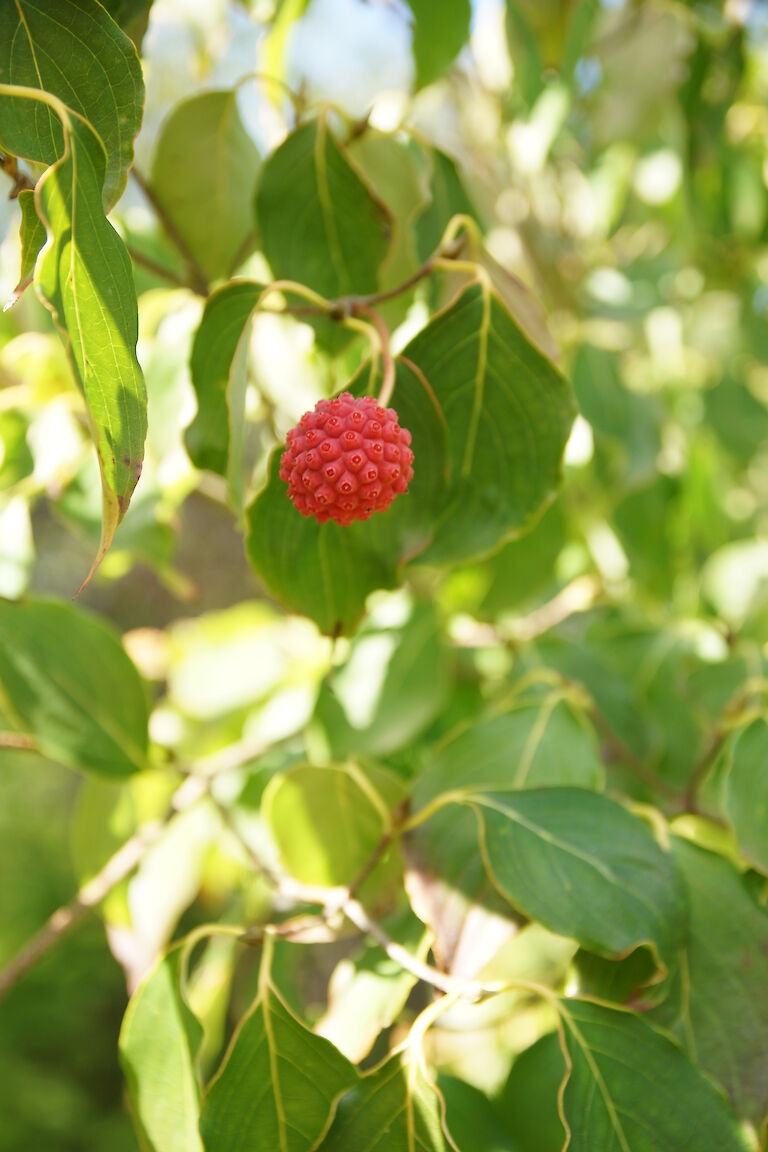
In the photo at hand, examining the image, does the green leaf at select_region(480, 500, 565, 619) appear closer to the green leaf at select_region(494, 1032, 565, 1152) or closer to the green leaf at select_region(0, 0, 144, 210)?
the green leaf at select_region(494, 1032, 565, 1152)

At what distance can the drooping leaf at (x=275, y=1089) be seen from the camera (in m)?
0.38

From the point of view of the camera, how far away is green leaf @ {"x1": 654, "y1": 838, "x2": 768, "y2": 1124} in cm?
41

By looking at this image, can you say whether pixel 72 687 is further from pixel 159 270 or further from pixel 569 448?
pixel 569 448

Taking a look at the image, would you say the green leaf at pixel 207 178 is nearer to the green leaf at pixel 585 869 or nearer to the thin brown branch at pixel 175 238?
the thin brown branch at pixel 175 238

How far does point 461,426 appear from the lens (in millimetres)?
411

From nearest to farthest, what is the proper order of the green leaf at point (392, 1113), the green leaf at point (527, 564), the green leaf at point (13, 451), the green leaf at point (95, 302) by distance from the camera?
the green leaf at point (95, 302) < the green leaf at point (392, 1113) < the green leaf at point (13, 451) < the green leaf at point (527, 564)

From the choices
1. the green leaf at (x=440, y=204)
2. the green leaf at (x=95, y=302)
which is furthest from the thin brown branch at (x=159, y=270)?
the green leaf at (x=95, y=302)

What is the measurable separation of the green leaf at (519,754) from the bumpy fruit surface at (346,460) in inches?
8.0

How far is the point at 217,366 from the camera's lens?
389 mm

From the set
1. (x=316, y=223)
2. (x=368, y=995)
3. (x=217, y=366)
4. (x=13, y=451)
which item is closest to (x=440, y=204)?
(x=316, y=223)

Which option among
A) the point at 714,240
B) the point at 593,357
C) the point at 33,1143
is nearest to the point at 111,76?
the point at 593,357

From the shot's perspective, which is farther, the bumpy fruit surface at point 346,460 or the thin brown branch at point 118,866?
the thin brown branch at point 118,866

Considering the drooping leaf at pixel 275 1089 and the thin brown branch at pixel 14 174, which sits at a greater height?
the thin brown branch at pixel 14 174

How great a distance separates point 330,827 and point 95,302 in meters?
0.30
